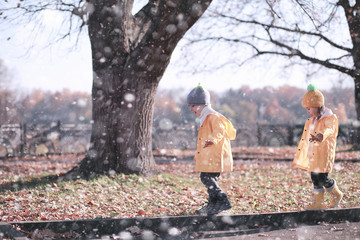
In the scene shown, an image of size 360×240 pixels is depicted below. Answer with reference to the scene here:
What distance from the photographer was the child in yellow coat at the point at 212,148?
14.5ft

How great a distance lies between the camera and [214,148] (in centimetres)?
446

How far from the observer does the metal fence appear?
52.7ft

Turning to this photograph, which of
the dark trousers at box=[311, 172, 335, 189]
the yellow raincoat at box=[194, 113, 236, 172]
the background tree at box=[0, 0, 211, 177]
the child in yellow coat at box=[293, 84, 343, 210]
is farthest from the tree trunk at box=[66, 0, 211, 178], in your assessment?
the dark trousers at box=[311, 172, 335, 189]

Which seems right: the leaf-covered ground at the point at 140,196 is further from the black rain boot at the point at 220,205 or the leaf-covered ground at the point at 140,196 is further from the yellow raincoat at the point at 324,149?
the yellow raincoat at the point at 324,149

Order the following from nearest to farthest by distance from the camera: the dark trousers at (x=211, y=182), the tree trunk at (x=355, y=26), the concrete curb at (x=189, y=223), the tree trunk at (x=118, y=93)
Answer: the concrete curb at (x=189, y=223)
the dark trousers at (x=211, y=182)
the tree trunk at (x=118, y=93)
the tree trunk at (x=355, y=26)

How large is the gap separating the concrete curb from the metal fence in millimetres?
12619

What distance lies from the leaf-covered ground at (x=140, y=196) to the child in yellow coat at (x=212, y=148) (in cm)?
49

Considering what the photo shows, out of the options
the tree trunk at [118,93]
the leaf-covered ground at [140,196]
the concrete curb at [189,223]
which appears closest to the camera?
the concrete curb at [189,223]

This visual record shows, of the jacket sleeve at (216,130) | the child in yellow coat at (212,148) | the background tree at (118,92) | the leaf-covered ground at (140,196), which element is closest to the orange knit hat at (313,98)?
the child in yellow coat at (212,148)

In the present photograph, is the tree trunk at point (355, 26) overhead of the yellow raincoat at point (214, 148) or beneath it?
overhead

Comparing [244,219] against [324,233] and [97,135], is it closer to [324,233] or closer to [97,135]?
[324,233]

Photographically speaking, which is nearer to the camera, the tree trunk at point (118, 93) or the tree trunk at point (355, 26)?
the tree trunk at point (118, 93)

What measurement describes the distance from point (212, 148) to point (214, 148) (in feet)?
0.08

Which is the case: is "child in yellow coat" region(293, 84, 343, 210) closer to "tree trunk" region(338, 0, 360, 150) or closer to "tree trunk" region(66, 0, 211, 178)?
"tree trunk" region(66, 0, 211, 178)
